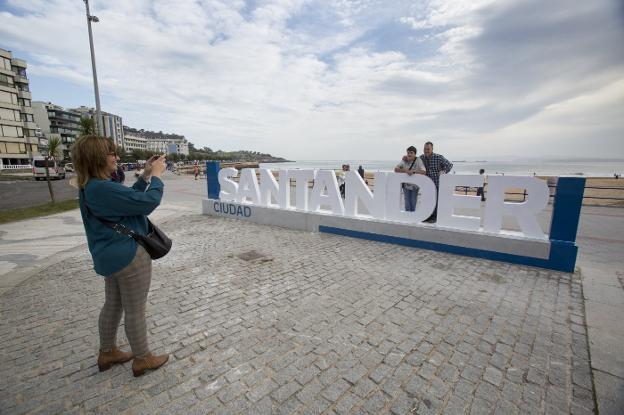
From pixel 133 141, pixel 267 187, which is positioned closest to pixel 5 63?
pixel 267 187

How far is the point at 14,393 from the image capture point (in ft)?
8.00

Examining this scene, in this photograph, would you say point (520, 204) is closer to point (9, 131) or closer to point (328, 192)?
point (328, 192)

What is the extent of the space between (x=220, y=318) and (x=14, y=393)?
180cm

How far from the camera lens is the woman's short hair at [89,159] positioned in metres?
2.20

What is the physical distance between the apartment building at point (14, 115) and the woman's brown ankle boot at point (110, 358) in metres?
64.8

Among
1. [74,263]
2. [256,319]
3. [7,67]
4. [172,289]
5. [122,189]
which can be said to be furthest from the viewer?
[7,67]

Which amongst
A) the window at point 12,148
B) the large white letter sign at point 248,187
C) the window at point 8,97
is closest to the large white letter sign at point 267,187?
the large white letter sign at point 248,187

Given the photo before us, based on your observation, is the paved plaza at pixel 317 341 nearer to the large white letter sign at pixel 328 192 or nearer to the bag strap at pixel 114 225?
the bag strap at pixel 114 225

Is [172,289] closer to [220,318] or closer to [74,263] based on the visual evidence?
[220,318]

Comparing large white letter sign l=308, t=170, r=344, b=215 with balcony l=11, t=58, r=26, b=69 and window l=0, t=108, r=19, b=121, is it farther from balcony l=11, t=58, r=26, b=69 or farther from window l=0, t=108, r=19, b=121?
balcony l=11, t=58, r=26, b=69

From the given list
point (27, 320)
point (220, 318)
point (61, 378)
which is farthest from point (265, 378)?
point (27, 320)

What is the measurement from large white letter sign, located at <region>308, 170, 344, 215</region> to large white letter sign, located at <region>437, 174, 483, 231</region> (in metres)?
2.45

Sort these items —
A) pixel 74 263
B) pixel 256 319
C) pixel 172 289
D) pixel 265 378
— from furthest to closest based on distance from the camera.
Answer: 1. pixel 74 263
2. pixel 172 289
3. pixel 256 319
4. pixel 265 378

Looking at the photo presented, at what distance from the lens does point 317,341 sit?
3.10m
